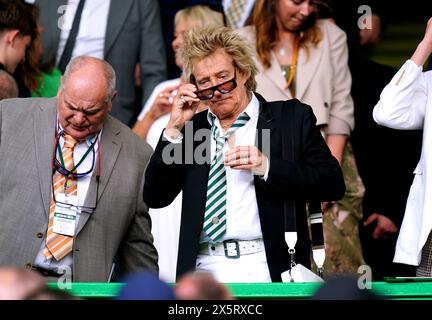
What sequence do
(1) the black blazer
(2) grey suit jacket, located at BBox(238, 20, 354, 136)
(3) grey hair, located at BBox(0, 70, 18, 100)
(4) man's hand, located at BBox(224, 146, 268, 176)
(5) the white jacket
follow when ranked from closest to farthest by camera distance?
(4) man's hand, located at BBox(224, 146, 268, 176)
(1) the black blazer
(5) the white jacket
(3) grey hair, located at BBox(0, 70, 18, 100)
(2) grey suit jacket, located at BBox(238, 20, 354, 136)

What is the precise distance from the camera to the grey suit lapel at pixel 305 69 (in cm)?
810

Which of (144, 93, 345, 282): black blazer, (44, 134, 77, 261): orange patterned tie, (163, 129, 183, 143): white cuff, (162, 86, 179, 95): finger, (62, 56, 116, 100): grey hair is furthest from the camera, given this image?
(162, 86, 179, 95): finger

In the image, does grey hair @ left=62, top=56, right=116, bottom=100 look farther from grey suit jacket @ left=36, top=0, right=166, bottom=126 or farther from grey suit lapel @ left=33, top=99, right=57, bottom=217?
grey suit jacket @ left=36, top=0, right=166, bottom=126

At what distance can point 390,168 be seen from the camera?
886 cm

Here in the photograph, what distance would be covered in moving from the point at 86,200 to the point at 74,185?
103 millimetres

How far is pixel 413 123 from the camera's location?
6.69 meters

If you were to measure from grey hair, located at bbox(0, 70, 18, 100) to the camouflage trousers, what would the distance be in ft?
6.99

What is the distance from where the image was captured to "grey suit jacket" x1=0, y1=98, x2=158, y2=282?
670 centimetres

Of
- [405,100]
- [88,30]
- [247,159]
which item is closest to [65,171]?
[247,159]

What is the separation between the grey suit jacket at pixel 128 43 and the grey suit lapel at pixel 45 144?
2.17 meters

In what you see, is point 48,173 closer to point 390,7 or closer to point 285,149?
point 285,149

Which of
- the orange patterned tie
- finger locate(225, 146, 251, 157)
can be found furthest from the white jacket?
the orange patterned tie
